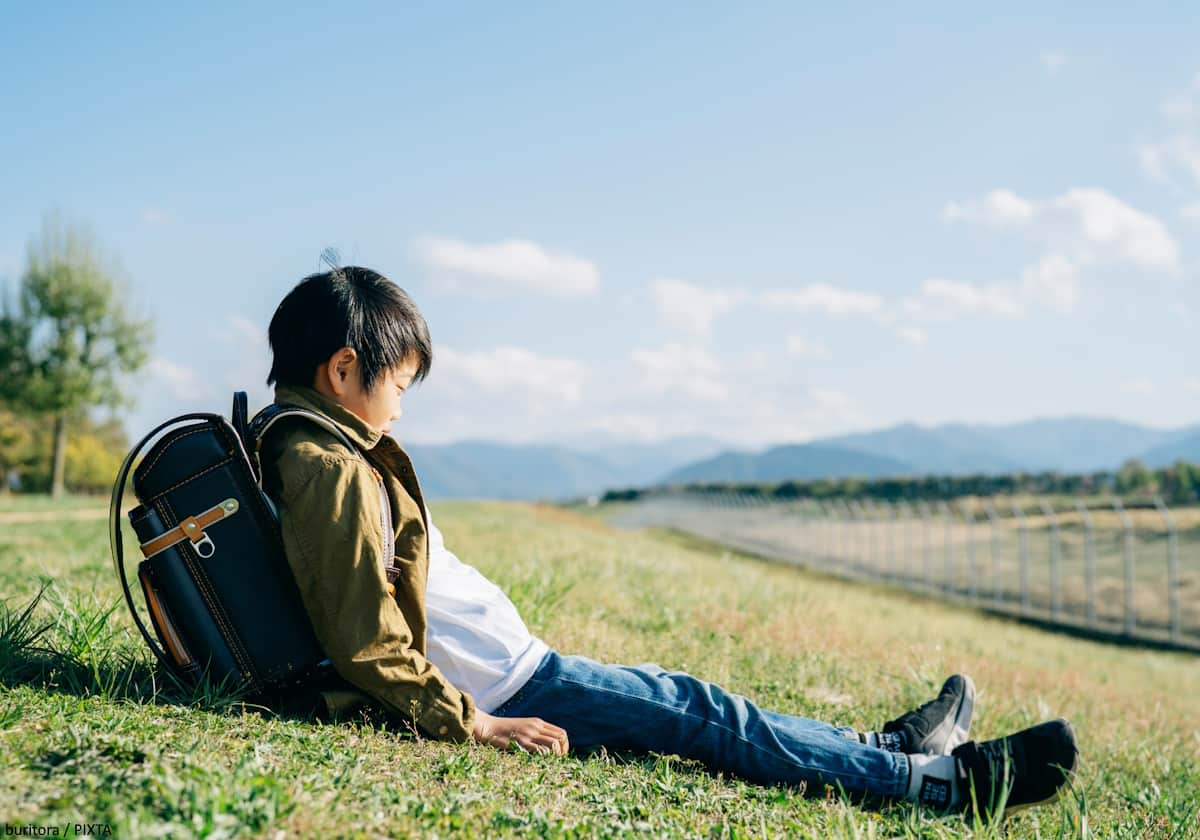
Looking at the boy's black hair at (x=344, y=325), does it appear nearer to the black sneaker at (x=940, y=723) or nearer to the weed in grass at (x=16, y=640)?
the weed in grass at (x=16, y=640)

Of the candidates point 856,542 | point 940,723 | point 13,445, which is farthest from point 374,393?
point 13,445

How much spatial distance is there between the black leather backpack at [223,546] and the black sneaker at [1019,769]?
6.90 feet

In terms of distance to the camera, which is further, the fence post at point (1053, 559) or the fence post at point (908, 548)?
the fence post at point (908, 548)

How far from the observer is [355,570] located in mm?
2670

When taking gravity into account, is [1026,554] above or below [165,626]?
below

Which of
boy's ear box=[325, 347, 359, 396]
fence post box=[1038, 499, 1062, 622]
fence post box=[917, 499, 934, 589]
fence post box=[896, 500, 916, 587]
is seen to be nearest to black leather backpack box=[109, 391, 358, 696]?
boy's ear box=[325, 347, 359, 396]

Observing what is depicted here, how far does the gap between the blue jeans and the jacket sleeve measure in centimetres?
51

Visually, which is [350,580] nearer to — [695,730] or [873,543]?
[695,730]

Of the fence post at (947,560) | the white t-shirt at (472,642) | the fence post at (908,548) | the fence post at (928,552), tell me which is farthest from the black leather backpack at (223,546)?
the fence post at (908,548)

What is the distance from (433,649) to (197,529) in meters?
0.75

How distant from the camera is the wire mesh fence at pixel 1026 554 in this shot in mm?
17641

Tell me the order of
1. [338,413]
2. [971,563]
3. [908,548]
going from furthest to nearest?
[908,548] → [971,563] → [338,413]

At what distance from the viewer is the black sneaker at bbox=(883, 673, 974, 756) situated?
3.44 meters

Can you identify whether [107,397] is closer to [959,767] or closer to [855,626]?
[855,626]
